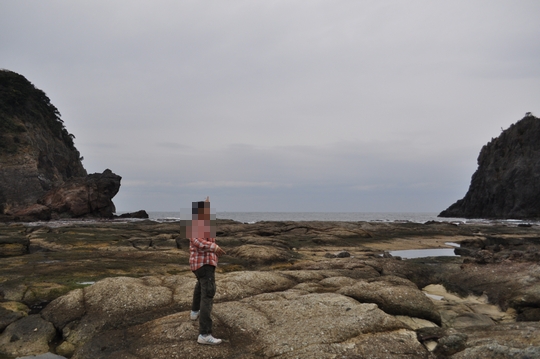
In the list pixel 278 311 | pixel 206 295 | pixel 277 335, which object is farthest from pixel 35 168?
pixel 277 335

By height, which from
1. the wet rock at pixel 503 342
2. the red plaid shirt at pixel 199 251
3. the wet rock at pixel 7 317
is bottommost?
the wet rock at pixel 7 317

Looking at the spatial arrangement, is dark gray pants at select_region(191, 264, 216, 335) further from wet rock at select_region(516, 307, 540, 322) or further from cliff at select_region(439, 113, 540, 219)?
cliff at select_region(439, 113, 540, 219)

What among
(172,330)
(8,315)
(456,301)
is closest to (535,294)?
(456,301)

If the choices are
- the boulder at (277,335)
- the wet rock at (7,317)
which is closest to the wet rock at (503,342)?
the boulder at (277,335)

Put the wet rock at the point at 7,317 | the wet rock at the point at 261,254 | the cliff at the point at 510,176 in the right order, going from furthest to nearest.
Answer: the cliff at the point at 510,176 → the wet rock at the point at 261,254 → the wet rock at the point at 7,317

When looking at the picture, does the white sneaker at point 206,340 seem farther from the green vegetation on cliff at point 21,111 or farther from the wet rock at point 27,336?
the green vegetation on cliff at point 21,111

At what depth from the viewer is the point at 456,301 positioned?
14586mm

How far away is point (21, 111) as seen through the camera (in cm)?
9069

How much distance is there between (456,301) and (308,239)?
21740 mm

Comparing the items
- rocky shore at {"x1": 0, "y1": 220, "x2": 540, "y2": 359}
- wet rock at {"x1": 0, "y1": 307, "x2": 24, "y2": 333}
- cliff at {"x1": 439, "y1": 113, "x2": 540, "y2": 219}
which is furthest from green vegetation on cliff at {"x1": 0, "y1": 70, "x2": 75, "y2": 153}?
cliff at {"x1": 439, "y1": 113, "x2": 540, "y2": 219}

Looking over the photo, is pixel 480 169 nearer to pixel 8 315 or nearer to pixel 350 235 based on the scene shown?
pixel 350 235

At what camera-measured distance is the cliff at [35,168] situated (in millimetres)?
73750

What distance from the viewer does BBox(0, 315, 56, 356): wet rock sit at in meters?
9.47

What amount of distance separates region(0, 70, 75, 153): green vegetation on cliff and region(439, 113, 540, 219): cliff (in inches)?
4838
